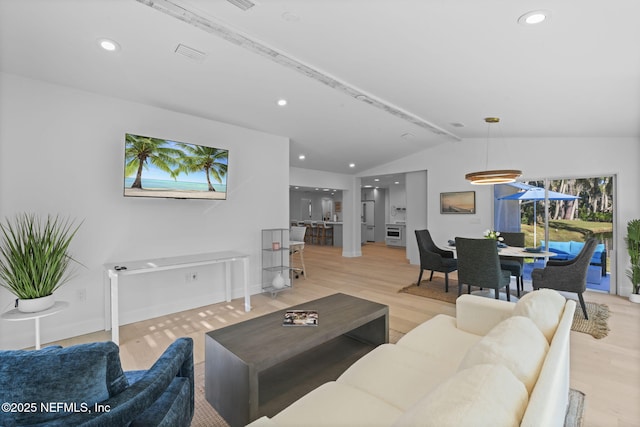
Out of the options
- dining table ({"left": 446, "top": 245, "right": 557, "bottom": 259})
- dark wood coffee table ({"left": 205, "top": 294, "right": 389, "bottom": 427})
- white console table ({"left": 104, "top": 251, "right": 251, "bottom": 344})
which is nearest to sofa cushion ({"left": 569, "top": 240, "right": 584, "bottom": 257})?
dining table ({"left": 446, "top": 245, "right": 557, "bottom": 259})

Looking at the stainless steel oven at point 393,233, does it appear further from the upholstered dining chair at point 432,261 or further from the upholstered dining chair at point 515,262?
the upholstered dining chair at point 515,262

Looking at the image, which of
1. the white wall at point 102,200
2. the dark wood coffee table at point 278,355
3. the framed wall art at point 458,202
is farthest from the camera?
the framed wall art at point 458,202

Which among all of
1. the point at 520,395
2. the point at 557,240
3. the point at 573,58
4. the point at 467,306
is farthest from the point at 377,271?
the point at 520,395

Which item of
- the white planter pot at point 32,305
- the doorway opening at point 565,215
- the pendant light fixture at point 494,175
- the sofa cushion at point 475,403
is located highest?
the pendant light fixture at point 494,175

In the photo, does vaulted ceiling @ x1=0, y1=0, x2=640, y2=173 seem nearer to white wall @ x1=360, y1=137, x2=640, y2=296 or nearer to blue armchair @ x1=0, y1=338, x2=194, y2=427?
white wall @ x1=360, y1=137, x2=640, y2=296

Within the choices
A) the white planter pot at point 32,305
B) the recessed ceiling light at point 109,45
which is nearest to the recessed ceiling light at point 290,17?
the recessed ceiling light at point 109,45

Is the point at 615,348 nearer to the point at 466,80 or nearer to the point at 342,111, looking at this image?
the point at 466,80

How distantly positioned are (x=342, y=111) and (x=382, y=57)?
65.0 inches

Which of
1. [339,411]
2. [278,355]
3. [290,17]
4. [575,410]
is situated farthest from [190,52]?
[575,410]

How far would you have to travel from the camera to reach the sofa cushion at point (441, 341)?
1879 millimetres

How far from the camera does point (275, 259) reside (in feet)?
17.4

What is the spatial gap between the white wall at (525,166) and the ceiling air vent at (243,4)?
5.51m

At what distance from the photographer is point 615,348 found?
289cm

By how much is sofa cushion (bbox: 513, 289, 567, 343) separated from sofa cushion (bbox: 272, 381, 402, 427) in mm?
878
